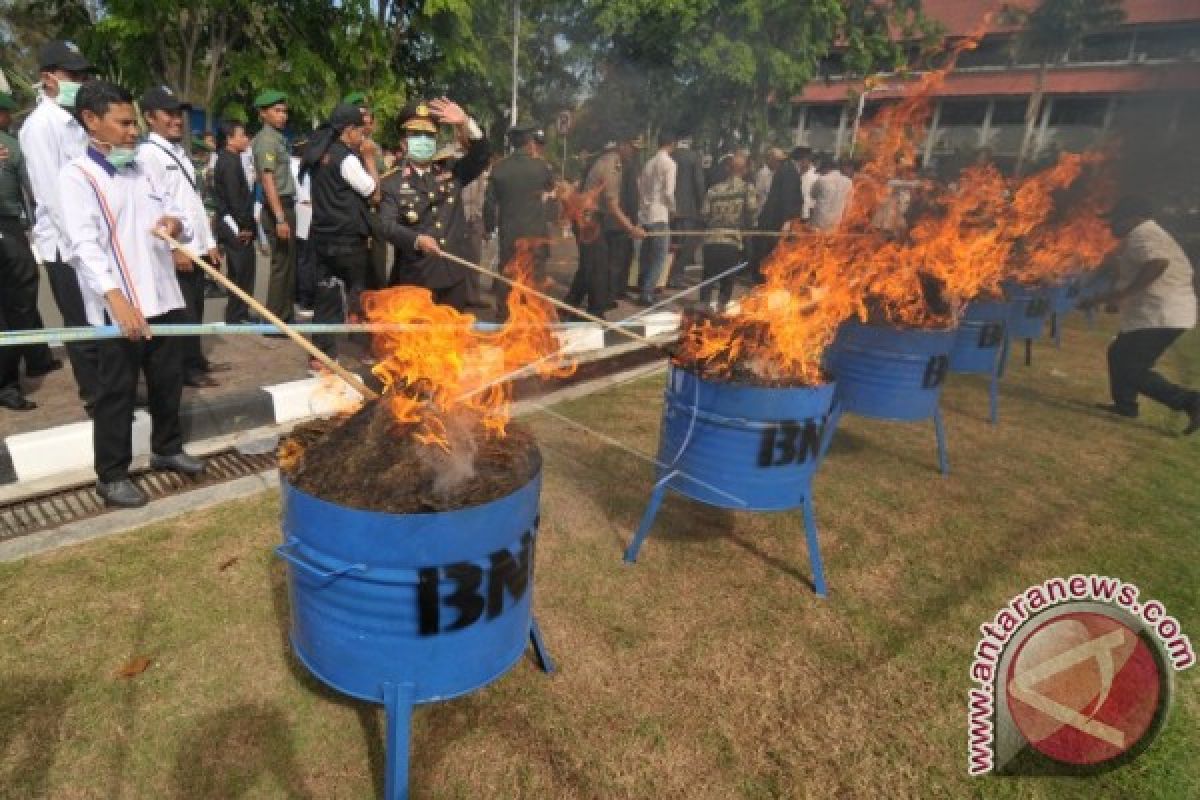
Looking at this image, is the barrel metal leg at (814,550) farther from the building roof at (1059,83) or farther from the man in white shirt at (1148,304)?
the building roof at (1059,83)

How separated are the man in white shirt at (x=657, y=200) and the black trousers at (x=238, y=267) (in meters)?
5.38

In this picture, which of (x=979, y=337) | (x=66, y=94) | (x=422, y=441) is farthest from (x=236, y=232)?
(x=979, y=337)

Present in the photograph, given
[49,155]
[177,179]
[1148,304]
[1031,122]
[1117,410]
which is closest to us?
[49,155]

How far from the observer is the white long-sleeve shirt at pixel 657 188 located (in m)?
10.2

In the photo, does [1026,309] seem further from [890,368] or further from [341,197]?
[341,197]

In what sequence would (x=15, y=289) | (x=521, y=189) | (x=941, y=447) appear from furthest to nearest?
(x=521, y=189) < (x=941, y=447) < (x=15, y=289)

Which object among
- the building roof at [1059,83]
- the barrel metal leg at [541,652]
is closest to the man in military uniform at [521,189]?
the barrel metal leg at [541,652]

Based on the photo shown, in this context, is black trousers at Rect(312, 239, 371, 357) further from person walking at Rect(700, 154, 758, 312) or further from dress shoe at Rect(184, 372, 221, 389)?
person walking at Rect(700, 154, 758, 312)

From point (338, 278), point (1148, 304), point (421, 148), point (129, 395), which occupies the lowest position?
point (129, 395)

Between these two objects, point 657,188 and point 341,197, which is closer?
point 341,197

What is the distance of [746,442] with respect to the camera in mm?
3607

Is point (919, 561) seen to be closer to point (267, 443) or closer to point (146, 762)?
point (146, 762)

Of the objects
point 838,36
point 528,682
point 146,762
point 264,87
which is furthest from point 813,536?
point 838,36
